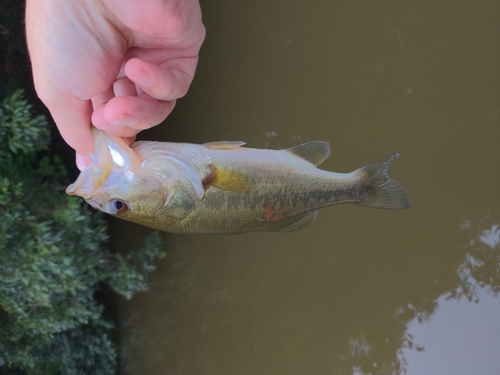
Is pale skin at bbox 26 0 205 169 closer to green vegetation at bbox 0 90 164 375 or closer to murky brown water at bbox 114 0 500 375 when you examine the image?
green vegetation at bbox 0 90 164 375

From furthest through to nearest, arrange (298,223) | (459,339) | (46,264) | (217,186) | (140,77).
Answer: (459,339)
(46,264)
(298,223)
(217,186)
(140,77)

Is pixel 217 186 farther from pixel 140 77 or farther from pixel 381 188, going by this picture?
pixel 381 188

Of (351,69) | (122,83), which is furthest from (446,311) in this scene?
(122,83)

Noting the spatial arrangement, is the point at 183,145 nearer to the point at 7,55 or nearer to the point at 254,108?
the point at 254,108

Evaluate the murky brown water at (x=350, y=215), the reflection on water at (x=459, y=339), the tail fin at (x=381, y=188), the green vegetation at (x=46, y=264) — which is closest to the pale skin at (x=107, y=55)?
the tail fin at (x=381, y=188)

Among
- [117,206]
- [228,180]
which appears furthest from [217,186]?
[117,206]

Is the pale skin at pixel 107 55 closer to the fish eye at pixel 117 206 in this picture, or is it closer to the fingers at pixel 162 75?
the fingers at pixel 162 75
